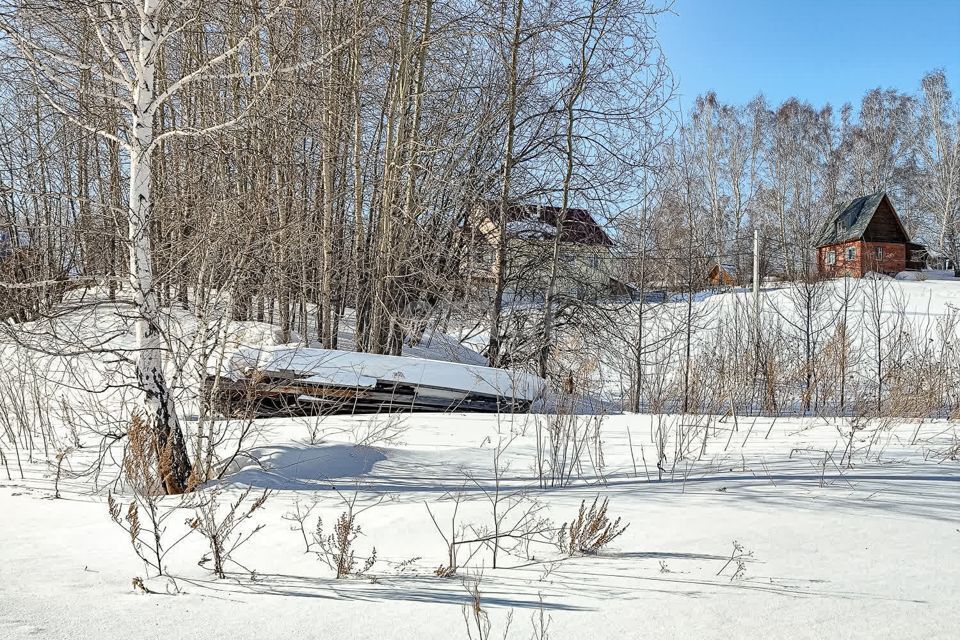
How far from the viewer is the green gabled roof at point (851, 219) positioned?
1287 inches

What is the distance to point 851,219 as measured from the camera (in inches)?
1346

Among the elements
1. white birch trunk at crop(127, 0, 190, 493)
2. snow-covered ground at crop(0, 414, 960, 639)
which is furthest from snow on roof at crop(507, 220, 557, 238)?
white birch trunk at crop(127, 0, 190, 493)

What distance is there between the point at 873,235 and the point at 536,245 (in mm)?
28489

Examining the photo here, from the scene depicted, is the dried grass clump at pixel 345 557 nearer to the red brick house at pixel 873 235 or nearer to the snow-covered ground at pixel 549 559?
the snow-covered ground at pixel 549 559

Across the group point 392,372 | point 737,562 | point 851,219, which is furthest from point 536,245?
point 851,219

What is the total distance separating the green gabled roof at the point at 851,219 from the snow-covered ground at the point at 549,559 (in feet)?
103

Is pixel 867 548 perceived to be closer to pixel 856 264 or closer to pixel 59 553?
pixel 59 553

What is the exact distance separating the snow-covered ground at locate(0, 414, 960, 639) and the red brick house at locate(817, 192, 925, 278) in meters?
31.4

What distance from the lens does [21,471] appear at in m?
5.37

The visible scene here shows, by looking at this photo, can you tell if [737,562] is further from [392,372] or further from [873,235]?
[873,235]

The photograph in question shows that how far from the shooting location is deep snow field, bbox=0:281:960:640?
2422 mm

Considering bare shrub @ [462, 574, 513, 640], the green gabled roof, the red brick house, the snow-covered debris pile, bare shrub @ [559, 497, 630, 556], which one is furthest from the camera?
the red brick house

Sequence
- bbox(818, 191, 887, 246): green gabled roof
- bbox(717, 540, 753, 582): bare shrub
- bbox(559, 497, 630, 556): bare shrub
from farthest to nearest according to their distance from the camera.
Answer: bbox(818, 191, 887, 246): green gabled roof, bbox(559, 497, 630, 556): bare shrub, bbox(717, 540, 753, 582): bare shrub

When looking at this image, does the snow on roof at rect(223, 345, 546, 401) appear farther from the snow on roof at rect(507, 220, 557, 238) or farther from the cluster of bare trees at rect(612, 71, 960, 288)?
the cluster of bare trees at rect(612, 71, 960, 288)
